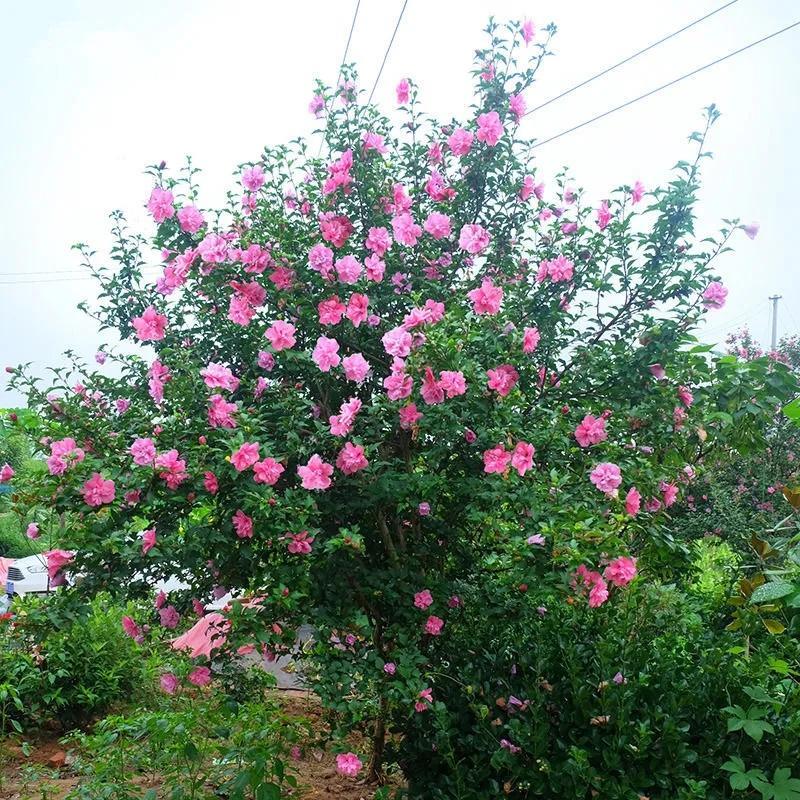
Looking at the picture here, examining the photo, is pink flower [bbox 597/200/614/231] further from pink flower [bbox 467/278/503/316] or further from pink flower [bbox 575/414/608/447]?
pink flower [bbox 575/414/608/447]

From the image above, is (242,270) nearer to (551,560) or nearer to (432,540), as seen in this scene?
(432,540)

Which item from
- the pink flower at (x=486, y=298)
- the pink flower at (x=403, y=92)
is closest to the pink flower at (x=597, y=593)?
the pink flower at (x=486, y=298)

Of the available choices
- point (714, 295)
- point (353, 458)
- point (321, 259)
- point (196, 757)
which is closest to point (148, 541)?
point (353, 458)

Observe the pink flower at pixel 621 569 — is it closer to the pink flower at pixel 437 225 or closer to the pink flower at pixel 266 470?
the pink flower at pixel 266 470

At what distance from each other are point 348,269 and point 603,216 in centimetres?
93

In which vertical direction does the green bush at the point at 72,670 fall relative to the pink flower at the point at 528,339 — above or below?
below

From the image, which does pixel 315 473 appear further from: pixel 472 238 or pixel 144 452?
pixel 472 238


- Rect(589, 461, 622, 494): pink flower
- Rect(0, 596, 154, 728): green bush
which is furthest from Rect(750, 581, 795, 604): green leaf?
A: Rect(0, 596, 154, 728): green bush

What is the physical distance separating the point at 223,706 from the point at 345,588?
0.53m

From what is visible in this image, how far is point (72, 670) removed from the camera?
359 centimetres

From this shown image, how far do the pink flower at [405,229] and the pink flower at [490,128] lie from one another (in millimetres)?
418

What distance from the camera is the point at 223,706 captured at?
2461 mm

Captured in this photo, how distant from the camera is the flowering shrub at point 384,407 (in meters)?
2.11

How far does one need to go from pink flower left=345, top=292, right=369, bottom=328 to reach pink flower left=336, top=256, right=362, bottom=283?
0.19ft
